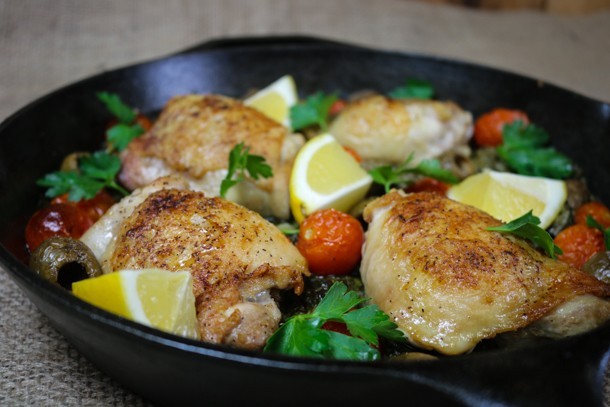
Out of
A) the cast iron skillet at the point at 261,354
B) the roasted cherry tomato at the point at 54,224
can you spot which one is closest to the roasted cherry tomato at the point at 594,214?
the cast iron skillet at the point at 261,354

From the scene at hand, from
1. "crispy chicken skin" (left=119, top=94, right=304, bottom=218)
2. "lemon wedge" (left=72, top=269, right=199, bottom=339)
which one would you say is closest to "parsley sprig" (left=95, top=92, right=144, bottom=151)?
"crispy chicken skin" (left=119, top=94, right=304, bottom=218)

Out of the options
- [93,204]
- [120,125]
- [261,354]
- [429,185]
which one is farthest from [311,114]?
[261,354]

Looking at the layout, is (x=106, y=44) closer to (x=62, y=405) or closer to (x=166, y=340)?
(x=62, y=405)

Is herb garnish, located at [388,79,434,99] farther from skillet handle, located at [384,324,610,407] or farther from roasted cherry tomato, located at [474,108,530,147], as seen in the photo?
skillet handle, located at [384,324,610,407]

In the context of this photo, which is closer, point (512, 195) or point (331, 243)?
point (331, 243)

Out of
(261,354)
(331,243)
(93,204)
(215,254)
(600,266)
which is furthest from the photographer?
(93,204)

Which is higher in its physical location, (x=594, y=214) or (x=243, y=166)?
(x=243, y=166)

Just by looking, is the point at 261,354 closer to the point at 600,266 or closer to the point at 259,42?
→ the point at 600,266
